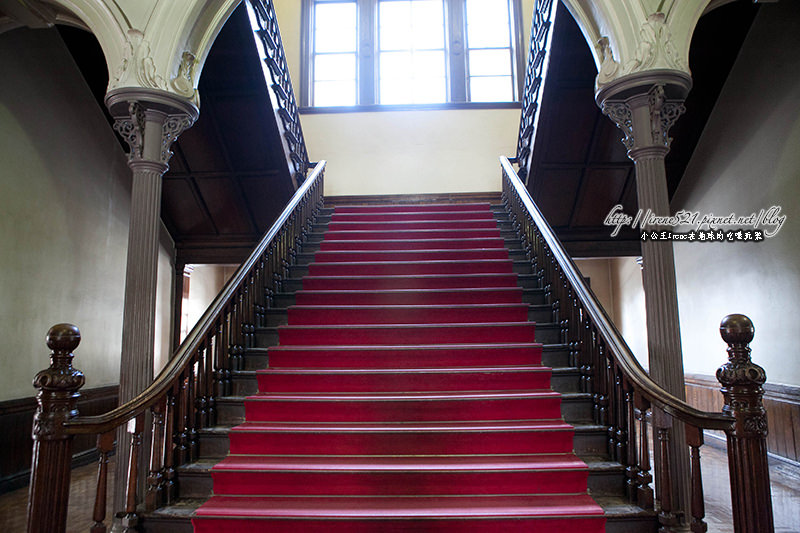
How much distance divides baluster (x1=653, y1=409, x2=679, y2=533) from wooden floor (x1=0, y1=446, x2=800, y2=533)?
0.77 meters

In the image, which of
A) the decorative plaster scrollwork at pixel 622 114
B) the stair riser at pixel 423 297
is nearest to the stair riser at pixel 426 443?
the stair riser at pixel 423 297

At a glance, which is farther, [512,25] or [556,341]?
[512,25]

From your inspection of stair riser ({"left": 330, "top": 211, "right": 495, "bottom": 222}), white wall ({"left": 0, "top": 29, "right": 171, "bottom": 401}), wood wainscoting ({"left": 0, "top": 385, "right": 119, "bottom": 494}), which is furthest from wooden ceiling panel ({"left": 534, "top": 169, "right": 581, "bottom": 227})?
wood wainscoting ({"left": 0, "top": 385, "right": 119, "bottom": 494})

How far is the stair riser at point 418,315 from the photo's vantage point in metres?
4.64

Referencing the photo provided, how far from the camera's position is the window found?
955cm

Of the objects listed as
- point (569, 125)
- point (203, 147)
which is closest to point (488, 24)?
point (569, 125)

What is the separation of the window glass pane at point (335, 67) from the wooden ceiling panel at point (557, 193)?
428 centimetres

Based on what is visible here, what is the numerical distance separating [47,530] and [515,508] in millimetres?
→ 2214

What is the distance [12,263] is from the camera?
4.64 metres

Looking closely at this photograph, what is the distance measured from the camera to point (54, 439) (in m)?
2.46

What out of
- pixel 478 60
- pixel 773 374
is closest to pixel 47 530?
pixel 773 374

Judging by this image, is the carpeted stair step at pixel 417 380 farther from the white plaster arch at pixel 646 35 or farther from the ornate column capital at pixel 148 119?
the white plaster arch at pixel 646 35

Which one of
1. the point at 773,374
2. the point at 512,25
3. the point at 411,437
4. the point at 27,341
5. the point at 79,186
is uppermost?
the point at 512,25

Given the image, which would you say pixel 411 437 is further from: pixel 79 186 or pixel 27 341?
pixel 79 186
